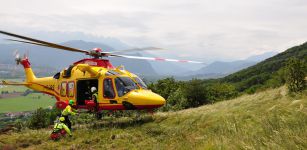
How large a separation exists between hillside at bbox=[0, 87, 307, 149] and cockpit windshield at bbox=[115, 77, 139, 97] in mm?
1770

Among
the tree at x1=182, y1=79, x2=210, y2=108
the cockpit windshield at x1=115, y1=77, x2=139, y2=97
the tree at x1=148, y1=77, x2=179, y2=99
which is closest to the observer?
the cockpit windshield at x1=115, y1=77, x2=139, y2=97

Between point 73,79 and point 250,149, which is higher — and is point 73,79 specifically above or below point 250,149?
above

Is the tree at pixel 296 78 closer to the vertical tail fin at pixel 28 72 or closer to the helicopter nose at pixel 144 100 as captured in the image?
the helicopter nose at pixel 144 100

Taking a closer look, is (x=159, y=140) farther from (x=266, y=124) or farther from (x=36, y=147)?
(x=266, y=124)

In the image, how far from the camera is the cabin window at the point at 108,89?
16328 mm

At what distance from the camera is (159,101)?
15438mm

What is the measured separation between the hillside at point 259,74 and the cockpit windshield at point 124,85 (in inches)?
1448

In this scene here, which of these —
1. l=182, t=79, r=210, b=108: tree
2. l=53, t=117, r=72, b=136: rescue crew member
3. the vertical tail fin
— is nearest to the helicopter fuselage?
l=53, t=117, r=72, b=136: rescue crew member

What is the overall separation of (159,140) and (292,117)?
6.16m

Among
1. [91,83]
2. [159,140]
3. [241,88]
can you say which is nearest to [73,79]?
[91,83]

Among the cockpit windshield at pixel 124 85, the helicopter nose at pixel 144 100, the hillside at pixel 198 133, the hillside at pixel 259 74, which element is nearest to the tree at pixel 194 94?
the hillside at pixel 259 74

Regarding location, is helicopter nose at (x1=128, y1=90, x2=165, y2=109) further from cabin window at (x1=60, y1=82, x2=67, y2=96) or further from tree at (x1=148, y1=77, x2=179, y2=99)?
tree at (x1=148, y1=77, x2=179, y2=99)

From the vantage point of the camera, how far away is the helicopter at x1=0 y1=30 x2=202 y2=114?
15.5 meters

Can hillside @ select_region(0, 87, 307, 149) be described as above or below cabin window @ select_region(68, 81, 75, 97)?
below
